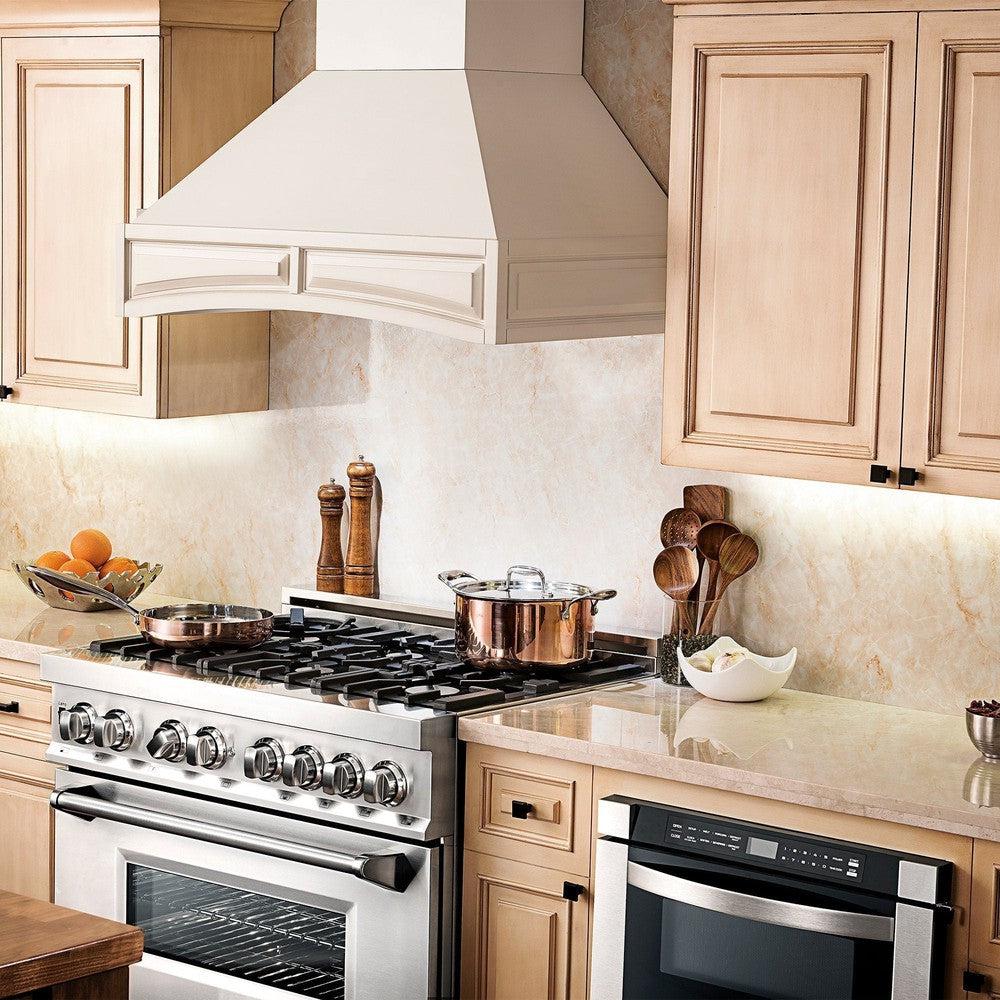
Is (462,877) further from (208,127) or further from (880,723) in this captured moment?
(208,127)

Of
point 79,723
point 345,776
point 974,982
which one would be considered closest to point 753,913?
point 974,982

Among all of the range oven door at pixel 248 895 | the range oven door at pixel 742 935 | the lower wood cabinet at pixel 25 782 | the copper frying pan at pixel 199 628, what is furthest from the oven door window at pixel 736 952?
the lower wood cabinet at pixel 25 782

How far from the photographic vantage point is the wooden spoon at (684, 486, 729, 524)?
3.45 meters

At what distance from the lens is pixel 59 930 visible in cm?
193

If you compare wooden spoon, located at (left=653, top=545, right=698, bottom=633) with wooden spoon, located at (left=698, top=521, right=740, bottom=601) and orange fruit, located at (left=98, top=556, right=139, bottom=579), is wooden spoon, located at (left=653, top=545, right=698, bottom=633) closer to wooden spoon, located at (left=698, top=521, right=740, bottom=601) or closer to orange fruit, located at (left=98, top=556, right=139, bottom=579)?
wooden spoon, located at (left=698, top=521, right=740, bottom=601)

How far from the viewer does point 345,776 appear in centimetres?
306

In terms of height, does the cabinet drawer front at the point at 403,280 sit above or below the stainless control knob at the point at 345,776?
above

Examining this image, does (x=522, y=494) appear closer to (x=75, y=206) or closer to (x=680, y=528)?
(x=680, y=528)

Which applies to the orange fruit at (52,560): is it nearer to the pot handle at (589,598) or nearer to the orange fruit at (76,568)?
the orange fruit at (76,568)

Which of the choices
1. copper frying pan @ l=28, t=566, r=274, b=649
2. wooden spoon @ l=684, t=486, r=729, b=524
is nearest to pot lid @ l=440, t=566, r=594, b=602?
wooden spoon @ l=684, t=486, r=729, b=524

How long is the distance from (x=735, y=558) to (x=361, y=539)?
96 cm

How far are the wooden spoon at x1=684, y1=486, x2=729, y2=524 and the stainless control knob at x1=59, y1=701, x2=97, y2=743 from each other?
1283 mm

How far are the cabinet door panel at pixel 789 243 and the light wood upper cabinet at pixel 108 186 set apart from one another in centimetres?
129

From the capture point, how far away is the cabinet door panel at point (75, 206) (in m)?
3.85
